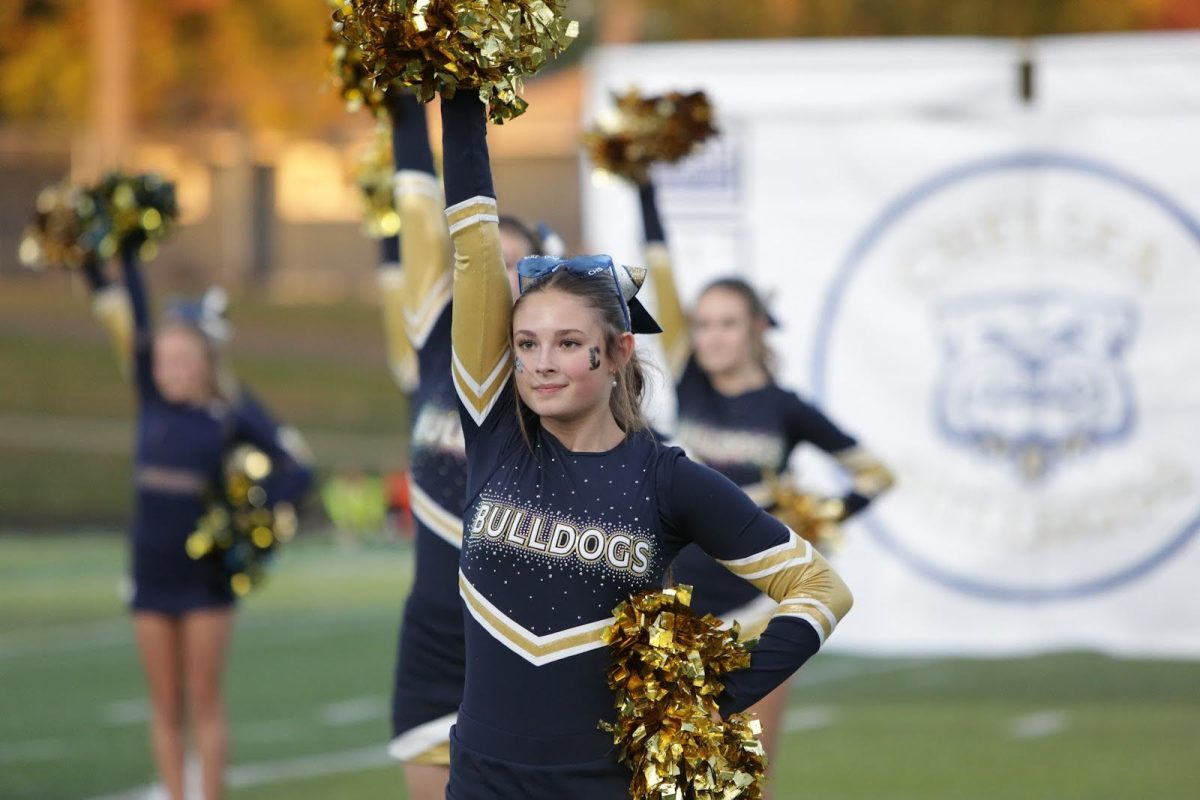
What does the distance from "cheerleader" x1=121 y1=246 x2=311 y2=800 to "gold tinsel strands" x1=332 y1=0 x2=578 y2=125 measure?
306 cm

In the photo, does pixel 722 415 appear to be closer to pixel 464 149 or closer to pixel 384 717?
pixel 464 149

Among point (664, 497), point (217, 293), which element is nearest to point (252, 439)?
point (217, 293)

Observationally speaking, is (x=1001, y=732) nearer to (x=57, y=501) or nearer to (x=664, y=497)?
(x=664, y=497)

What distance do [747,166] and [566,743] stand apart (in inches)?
158

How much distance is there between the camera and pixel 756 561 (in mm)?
2846

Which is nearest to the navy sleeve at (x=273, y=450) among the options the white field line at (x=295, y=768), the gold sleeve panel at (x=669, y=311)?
the white field line at (x=295, y=768)

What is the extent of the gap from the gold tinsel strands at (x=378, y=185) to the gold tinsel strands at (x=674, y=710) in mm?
1958

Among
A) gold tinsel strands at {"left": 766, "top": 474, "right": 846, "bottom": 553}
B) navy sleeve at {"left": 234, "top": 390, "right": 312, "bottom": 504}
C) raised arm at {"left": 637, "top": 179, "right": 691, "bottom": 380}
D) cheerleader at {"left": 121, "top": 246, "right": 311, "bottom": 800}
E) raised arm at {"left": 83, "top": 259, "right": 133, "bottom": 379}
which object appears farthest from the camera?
navy sleeve at {"left": 234, "top": 390, "right": 312, "bottom": 504}

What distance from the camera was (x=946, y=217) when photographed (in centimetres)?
646

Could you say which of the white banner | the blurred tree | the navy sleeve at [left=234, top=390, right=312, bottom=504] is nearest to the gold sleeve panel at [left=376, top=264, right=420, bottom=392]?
the navy sleeve at [left=234, top=390, right=312, bottom=504]

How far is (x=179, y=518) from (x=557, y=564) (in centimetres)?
331

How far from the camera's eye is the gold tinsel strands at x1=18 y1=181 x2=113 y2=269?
18.9 ft

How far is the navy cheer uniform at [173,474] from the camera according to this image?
5.70m

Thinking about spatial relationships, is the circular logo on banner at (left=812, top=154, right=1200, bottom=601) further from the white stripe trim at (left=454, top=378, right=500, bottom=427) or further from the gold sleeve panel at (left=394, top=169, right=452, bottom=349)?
the white stripe trim at (left=454, top=378, right=500, bottom=427)
